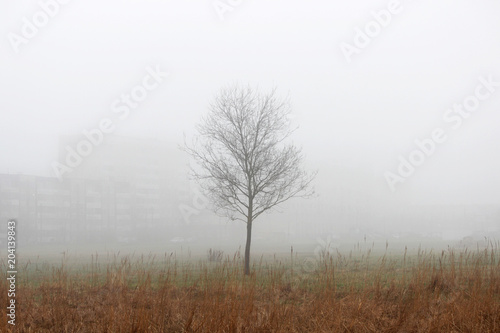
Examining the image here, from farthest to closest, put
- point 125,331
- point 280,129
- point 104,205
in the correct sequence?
point 104,205
point 280,129
point 125,331

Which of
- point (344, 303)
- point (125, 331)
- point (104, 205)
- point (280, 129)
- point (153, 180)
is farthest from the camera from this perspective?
point (153, 180)

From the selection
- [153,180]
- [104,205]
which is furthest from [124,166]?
[104,205]

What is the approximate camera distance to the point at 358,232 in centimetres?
11250

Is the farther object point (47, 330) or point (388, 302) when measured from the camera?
point (388, 302)

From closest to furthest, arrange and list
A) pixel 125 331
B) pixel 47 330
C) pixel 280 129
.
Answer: pixel 125 331 < pixel 47 330 < pixel 280 129

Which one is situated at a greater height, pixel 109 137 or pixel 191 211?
pixel 109 137

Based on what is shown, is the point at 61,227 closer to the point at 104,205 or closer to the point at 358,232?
the point at 104,205

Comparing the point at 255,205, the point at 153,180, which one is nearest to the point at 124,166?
the point at 153,180

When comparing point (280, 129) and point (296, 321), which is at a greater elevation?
point (280, 129)

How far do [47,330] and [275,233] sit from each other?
3858 inches

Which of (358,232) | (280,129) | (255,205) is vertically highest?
(280,129)

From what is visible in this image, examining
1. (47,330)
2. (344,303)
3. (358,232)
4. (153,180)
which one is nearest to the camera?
(47,330)

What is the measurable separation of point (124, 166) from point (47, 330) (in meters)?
117

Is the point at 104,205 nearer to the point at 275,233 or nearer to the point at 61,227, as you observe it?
the point at 61,227
